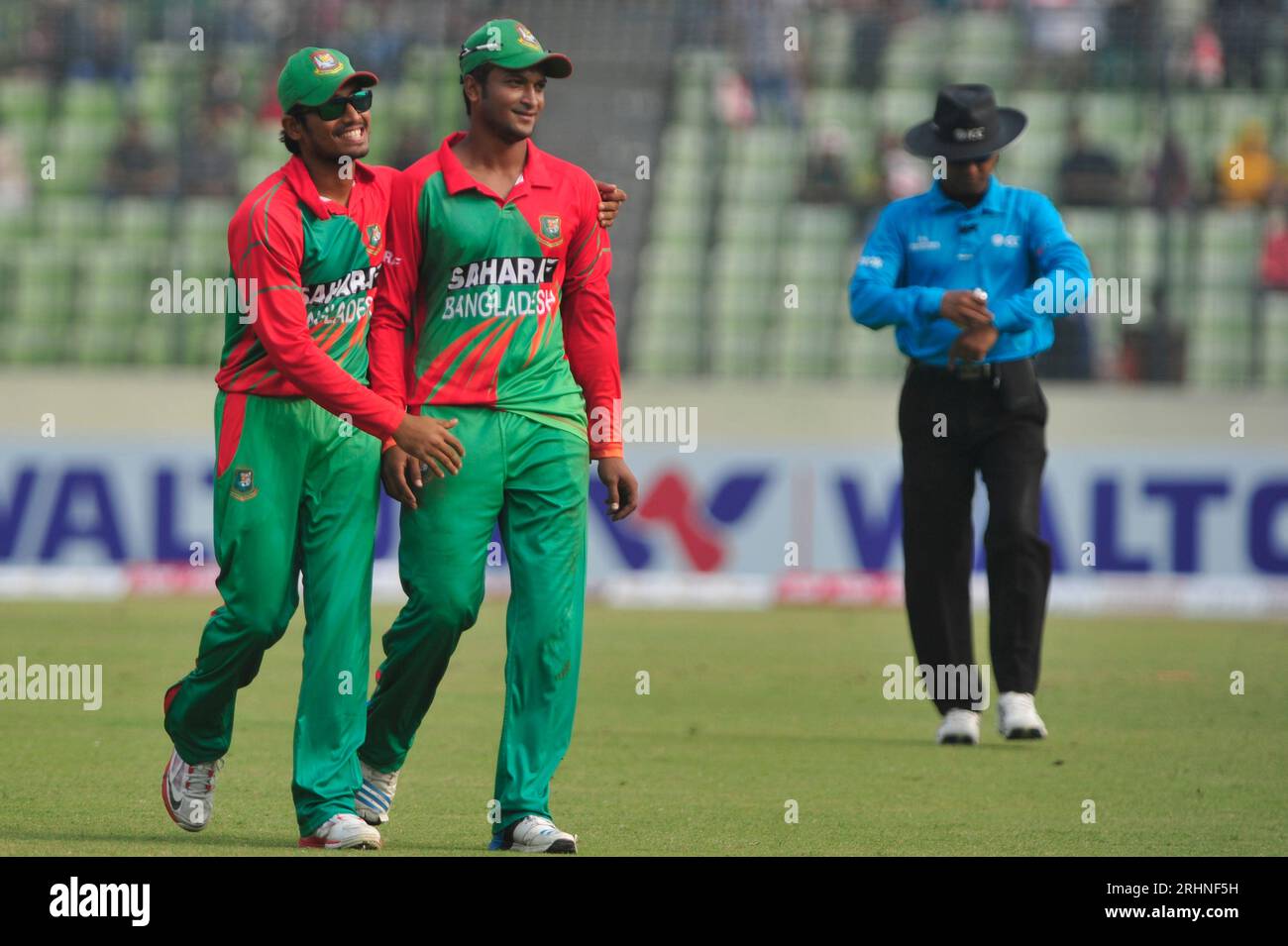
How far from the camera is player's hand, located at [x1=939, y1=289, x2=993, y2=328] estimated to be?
9.26 metres

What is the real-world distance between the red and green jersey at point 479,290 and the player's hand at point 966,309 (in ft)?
9.29

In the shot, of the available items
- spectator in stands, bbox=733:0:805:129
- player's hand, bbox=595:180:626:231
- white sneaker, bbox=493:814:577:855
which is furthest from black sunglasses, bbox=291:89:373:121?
spectator in stands, bbox=733:0:805:129

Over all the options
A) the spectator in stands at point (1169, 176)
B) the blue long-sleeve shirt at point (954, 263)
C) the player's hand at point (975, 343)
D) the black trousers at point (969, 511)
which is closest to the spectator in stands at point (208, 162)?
the spectator in stands at point (1169, 176)

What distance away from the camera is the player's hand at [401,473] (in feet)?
21.1

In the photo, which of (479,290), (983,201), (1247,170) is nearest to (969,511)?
(983,201)

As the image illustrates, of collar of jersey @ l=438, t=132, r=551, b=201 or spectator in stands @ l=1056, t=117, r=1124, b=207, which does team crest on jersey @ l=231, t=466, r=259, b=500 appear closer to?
collar of jersey @ l=438, t=132, r=551, b=201

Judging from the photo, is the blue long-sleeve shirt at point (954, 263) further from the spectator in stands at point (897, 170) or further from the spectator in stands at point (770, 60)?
the spectator in stands at point (770, 60)

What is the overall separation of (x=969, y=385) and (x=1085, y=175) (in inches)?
426

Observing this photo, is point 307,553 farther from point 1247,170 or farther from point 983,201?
point 1247,170

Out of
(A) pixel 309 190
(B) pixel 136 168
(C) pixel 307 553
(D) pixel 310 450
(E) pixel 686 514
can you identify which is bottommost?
(E) pixel 686 514

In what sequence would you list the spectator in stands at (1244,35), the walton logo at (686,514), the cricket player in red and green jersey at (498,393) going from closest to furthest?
the cricket player in red and green jersey at (498,393) < the walton logo at (686,514) < the spectator in stands at (1244,35)

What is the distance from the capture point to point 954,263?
9.76 meters

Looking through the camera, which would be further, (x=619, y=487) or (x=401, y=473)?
(x=619, y=487)

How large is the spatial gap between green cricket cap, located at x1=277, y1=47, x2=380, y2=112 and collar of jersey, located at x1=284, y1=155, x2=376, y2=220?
0.56 ft
